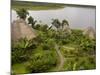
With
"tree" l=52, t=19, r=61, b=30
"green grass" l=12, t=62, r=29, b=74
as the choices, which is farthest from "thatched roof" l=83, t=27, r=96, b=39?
Result: "green grass" l=12, t=62, r=29, b=74

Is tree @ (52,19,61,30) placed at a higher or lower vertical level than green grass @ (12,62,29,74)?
higher

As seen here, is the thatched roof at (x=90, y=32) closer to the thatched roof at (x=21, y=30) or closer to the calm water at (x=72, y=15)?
the calm water at (x=72, y=15)

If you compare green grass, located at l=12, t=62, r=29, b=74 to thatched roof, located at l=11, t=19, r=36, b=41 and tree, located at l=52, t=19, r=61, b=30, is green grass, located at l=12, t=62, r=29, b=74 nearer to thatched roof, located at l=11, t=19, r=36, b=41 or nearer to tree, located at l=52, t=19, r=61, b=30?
thatched roof, located at l=11, t=19, r=36, b=41

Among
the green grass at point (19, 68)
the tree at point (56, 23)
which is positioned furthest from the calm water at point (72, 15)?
the green grass at point (19, 68)

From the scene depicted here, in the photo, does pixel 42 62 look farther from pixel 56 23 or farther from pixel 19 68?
pixel 56 23

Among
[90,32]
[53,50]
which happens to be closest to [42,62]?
[53,50]

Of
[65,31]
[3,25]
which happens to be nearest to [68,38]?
[65,31]
